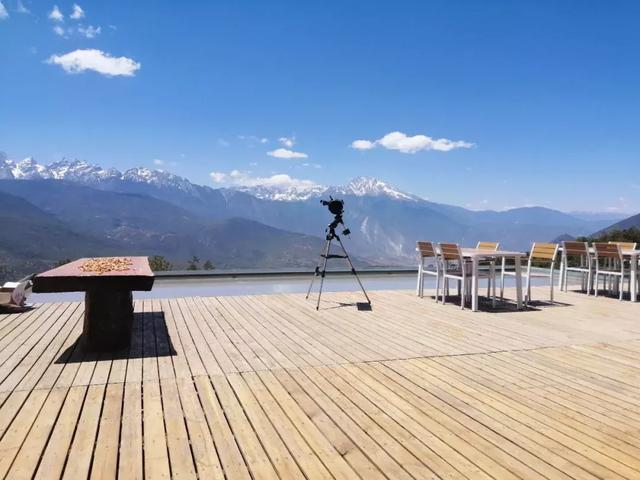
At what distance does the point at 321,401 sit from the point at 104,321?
1.90 m

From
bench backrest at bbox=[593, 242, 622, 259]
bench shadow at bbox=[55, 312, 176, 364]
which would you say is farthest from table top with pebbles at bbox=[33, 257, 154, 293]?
bench backrest at bbox=[593, 242, 622, 259]

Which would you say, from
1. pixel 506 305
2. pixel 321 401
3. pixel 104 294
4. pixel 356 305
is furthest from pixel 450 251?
pixel 104 294

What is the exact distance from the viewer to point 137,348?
3.67 meters

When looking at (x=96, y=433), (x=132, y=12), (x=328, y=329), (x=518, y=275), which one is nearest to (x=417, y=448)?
(x=96, y=433)

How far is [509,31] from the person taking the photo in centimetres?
1382

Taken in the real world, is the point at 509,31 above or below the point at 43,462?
above

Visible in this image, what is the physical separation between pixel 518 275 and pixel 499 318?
87 centimetres

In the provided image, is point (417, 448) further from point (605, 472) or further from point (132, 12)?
point (132, 12)

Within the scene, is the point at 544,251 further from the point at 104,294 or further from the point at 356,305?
the point at 104,294

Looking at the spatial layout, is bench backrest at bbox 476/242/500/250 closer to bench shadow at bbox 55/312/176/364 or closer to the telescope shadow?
the telescope shadow

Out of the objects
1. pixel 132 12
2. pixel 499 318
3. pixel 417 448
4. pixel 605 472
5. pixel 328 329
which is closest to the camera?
pixel 605 472

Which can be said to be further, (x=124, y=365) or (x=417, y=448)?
(x=124, y=365)

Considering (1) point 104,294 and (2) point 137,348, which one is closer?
(1) point 104,294

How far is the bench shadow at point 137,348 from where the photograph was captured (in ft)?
11.1
